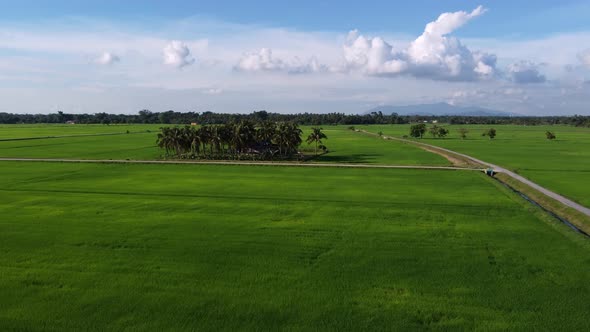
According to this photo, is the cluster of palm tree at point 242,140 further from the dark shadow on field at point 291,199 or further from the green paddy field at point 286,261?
the dark shadow on field at point 291,199

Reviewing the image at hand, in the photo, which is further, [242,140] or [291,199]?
[242,140]

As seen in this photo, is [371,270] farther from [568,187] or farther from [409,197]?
[568,187]

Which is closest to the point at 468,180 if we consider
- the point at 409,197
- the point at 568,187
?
the point at 568,187

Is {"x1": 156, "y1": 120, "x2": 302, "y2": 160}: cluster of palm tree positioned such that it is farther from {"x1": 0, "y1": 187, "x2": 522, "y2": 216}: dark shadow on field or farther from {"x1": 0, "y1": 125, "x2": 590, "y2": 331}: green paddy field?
{"x1": 0, "y1": 187, "x2": 522, "y2": 216}: dark shadow on field

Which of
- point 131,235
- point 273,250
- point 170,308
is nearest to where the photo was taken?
point 170,308

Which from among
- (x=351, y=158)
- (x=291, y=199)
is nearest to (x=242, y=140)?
(x=351, y=158)

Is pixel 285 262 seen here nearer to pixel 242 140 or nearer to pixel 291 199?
pixel 291 199

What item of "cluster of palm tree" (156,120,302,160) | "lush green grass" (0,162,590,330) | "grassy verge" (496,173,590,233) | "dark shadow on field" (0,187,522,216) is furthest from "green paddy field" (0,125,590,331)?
"cluster of palm tree" (156,120,302,160)
